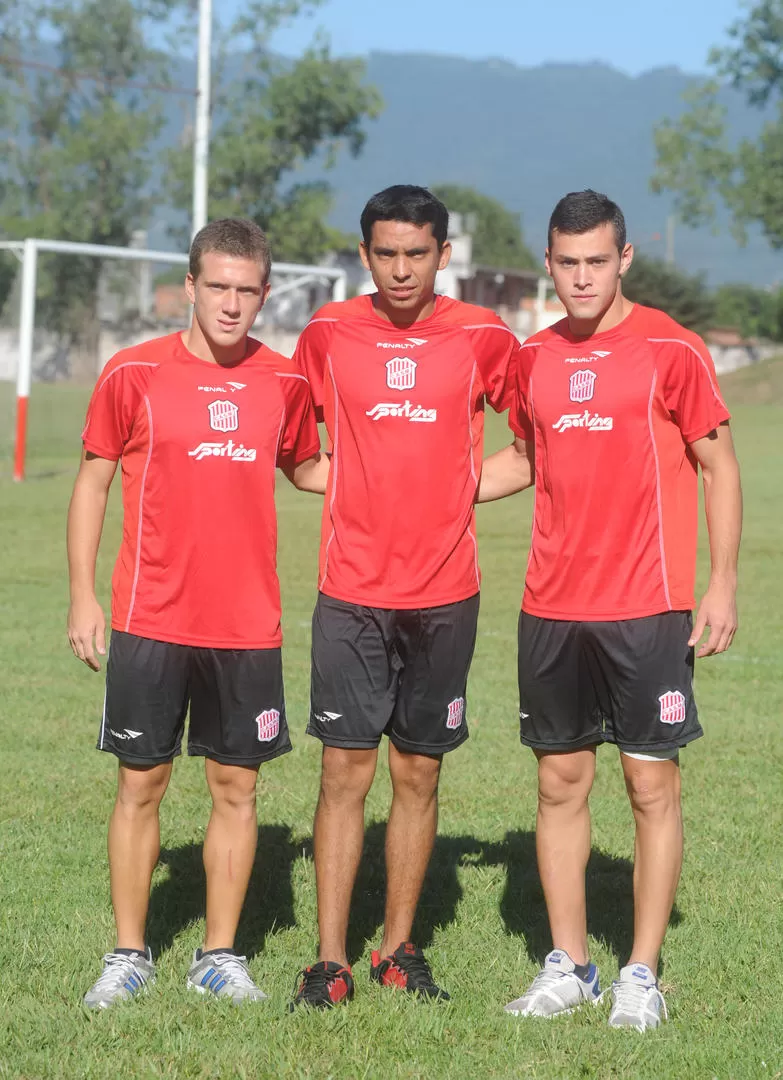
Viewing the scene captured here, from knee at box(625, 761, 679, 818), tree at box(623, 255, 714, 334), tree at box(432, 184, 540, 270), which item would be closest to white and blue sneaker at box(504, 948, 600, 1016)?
knee at box(625, 761, 679, 818)

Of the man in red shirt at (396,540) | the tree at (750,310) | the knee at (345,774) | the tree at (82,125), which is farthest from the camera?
the tree at (750,310)

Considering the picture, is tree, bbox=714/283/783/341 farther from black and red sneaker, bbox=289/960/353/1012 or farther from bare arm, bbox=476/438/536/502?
black and red sneaker, bbox=289/960/353/1012

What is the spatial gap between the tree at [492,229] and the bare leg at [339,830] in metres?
111

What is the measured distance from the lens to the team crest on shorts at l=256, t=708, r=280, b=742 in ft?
13.9

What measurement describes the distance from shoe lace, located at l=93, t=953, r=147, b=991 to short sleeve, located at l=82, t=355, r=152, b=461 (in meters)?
1.44

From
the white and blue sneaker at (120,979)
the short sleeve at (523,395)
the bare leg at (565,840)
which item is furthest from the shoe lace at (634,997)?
the short sleeve at (523,395)

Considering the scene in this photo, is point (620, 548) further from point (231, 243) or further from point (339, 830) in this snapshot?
point (231, 243)

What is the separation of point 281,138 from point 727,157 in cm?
1809

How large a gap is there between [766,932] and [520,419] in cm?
189

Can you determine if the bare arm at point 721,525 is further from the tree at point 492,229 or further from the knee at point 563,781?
the tree at point 492,229

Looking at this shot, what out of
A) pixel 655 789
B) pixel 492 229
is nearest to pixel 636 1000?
pixel 655 789

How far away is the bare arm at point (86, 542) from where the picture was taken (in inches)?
165

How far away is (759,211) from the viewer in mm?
58156

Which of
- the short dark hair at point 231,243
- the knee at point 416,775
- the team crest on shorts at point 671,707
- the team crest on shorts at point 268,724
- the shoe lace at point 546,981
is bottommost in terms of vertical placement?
the shoe lace at point 546,981
